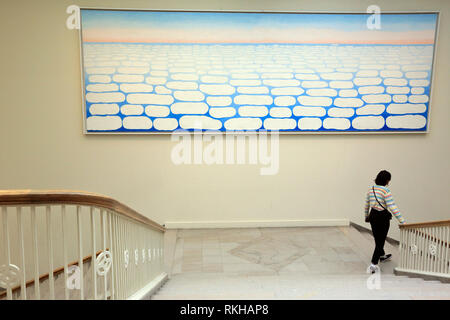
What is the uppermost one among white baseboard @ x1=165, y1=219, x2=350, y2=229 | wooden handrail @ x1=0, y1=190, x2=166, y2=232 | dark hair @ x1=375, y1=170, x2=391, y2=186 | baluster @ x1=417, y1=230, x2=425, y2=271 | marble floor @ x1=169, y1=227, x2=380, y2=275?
wooden handrail @ x1=0, y1=190, x2=166, y2=232

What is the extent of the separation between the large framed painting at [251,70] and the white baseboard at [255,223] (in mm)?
1779

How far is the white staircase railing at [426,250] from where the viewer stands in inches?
145

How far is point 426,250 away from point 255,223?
2919mm

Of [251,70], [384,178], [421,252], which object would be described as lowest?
[421,252]

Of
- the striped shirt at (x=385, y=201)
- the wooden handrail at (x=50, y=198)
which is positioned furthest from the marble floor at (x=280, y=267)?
the wooden handrail at (x=50, y=198)

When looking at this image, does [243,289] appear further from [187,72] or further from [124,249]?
[187,72]

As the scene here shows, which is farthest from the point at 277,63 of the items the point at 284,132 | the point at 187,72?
the point at 187,72

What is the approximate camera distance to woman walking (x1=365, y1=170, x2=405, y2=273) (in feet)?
13.6

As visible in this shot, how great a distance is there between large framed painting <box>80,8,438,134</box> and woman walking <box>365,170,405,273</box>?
2015 millimetres

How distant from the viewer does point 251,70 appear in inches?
229

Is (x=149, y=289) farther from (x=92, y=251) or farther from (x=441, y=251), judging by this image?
(x=441, y=251)

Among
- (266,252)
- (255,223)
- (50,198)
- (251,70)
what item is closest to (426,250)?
(266,252)

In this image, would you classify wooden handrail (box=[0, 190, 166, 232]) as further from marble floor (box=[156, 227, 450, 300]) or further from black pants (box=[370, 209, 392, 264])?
black pants (box=[370, 209, 392, 264])

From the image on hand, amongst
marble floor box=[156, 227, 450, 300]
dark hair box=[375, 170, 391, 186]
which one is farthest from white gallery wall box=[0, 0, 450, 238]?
dark hair box=[375, 170, 391, 186]
